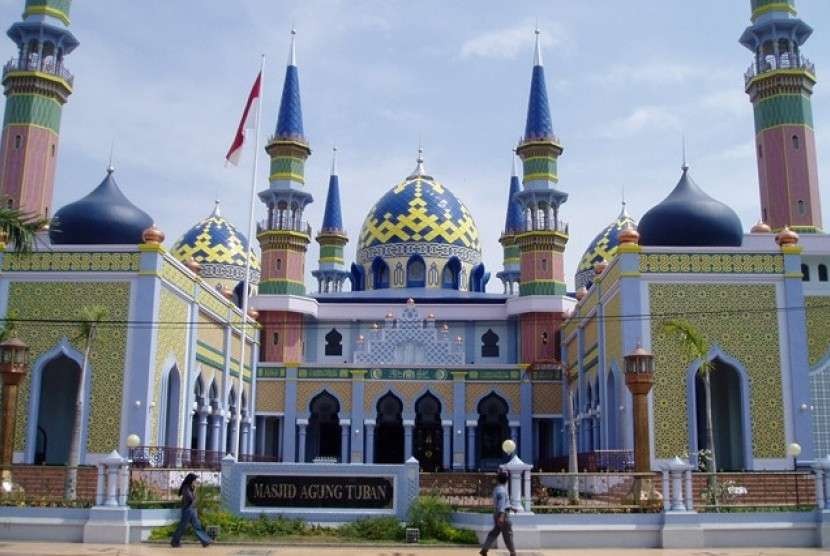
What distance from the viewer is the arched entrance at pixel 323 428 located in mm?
35531

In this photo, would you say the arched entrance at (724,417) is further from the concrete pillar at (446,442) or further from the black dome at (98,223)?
the black dome at (98,223)

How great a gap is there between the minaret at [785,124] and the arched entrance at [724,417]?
301 inches

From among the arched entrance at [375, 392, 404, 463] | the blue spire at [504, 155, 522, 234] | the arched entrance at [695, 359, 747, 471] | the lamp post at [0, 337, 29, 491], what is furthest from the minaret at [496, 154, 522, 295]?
the lamp post at [0, 337, 29, 491]

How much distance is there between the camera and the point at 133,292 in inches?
909

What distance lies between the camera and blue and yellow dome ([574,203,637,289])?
149 ft

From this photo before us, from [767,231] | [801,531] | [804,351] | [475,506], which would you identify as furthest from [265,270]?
[801,531]

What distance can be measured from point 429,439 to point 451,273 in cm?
1034

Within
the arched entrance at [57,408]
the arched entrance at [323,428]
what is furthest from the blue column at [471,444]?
the arched entrance at [57,408]

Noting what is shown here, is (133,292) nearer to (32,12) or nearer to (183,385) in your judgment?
(183,385)

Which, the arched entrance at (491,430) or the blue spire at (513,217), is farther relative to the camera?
the blue spire at (513,217)

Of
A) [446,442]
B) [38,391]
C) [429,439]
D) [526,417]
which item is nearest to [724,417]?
[526,417]

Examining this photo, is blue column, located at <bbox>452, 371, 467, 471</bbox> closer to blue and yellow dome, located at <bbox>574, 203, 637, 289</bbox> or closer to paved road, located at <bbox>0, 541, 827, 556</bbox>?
blue and yellow dome, located at <bbox>574, 203, 637, 289</bbox>

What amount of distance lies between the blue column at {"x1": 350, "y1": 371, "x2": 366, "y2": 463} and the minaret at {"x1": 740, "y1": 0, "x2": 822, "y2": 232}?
15.7 m

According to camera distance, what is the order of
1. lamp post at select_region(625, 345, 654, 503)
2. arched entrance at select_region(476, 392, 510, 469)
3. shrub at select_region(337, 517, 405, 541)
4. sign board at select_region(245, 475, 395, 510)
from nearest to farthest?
shrub at select_region(337, 517, 405, 541) < sign board at select_region(245, 475, 395, 510) < lamp post at select_region(625, 345, 654, 503) < arched entrance at select_region(476, 392, 510, 469)
